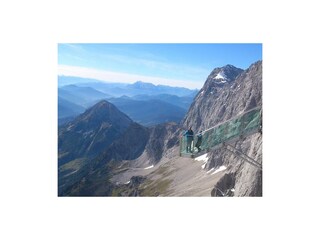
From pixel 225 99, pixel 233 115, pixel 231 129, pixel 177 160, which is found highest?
pixel 225 99

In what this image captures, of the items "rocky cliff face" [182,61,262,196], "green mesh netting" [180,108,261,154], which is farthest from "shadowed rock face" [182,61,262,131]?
"green mesh netting" [180,108,261,154]

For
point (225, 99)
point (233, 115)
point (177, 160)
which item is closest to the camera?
point (233, 115)

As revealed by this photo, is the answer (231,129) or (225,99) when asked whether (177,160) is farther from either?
(231,129)

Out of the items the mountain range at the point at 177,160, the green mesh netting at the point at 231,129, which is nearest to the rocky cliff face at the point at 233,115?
the mountain range at the point at 177,160

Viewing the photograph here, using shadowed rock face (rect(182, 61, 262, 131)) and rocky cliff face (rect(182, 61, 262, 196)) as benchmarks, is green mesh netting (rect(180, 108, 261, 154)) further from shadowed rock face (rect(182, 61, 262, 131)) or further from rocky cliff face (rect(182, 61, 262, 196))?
shadowed rock face (rect(182, 61, 262, 131))

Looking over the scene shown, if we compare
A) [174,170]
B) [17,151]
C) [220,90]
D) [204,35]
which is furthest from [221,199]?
[220,90]

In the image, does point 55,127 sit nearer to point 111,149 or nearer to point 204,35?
point 204,35

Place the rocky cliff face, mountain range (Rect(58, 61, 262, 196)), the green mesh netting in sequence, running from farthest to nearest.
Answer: mountain range (Rect(58, 61, 262, 196)) → the rocky cliff face → the green mesh netting

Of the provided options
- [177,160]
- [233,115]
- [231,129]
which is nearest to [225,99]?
[233,115]

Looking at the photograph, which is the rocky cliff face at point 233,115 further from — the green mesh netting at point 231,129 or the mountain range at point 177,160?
the green mesh netting at point 231,129
